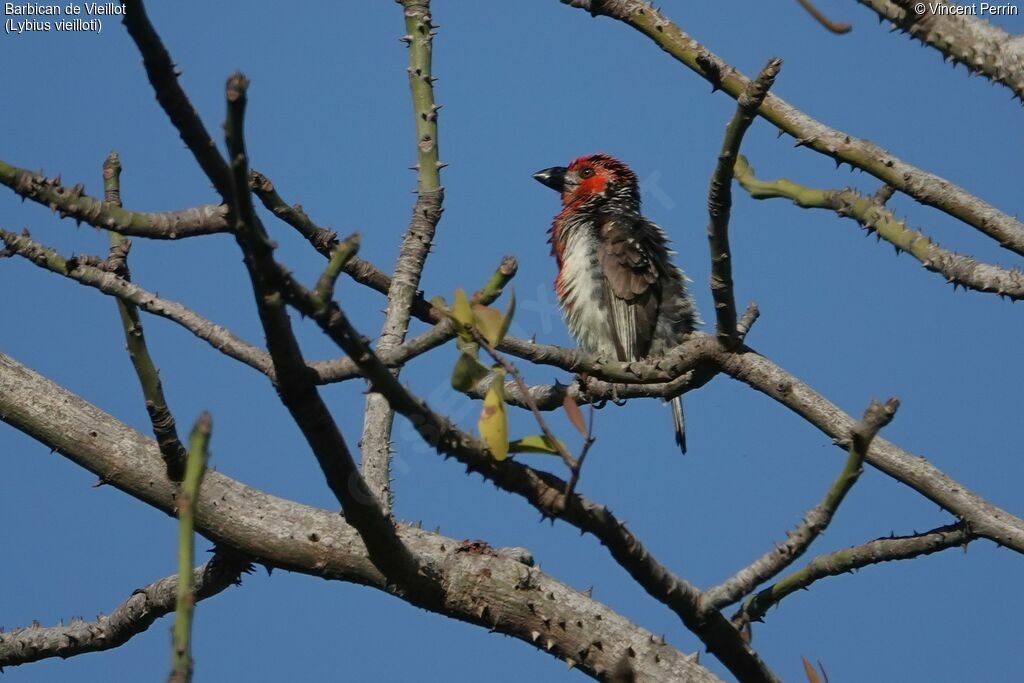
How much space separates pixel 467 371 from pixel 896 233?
2201mm

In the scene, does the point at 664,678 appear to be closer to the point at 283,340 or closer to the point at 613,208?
the point at 283,340

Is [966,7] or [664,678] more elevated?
[966,7]

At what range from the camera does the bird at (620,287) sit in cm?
685

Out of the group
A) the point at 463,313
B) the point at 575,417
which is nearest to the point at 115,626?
the point at 463,313

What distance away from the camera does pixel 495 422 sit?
7.74 feet

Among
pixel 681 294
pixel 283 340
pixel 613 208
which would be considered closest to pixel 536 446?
pixel 283 340

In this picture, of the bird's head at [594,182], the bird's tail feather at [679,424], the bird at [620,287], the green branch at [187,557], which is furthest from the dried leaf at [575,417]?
the bird's head at [594,182]

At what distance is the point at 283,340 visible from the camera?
→ 2.08 metres

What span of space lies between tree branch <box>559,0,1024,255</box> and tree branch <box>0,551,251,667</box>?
2.02 m

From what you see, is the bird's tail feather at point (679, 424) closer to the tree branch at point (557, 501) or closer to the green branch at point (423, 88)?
the green branch at point (423, 88)

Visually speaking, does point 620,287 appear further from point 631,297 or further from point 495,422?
point 495,422

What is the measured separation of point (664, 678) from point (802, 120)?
2016mm

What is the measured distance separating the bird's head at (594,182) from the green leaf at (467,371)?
5502 mm

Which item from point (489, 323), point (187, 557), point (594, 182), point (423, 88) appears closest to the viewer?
point (187, 557)
